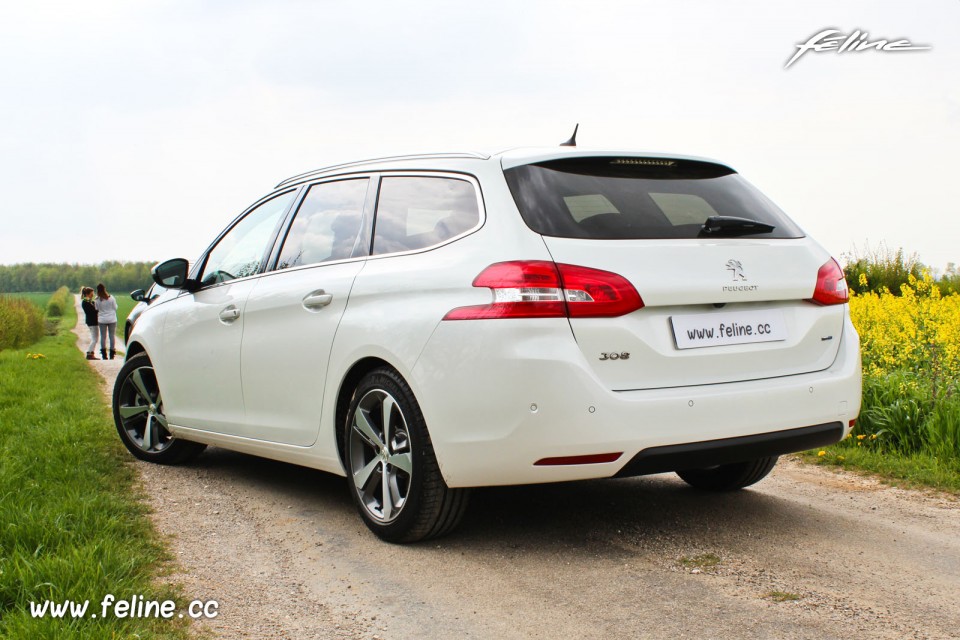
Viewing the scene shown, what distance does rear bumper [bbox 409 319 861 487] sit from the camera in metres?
3.61

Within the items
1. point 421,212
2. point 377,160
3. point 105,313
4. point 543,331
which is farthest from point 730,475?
point 105,313

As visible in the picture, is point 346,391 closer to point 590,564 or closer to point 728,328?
point 590,564

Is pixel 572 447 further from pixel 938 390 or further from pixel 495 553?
pixel 938 390

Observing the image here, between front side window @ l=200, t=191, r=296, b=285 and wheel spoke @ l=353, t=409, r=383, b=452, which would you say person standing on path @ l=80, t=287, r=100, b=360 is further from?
wheel spoke @ l=353, t=409, r=383, b=452

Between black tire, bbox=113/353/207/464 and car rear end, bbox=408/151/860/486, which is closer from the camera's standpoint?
car rear end, bbox=408/151/860/486

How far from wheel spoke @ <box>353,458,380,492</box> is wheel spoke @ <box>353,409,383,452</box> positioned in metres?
0.08

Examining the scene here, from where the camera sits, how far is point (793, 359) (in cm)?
407

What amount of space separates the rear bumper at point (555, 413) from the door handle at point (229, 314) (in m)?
1.85

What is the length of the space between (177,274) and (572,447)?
3445mm

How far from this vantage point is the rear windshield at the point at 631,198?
3.87 m

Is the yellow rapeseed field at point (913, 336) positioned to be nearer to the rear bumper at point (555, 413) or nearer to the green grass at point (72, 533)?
the rear bumper at point (555, 413)

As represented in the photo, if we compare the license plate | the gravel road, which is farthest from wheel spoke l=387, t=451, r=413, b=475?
the license plate

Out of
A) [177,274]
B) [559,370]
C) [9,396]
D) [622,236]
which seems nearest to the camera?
[559,370]

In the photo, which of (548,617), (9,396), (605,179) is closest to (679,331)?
(605,179)
